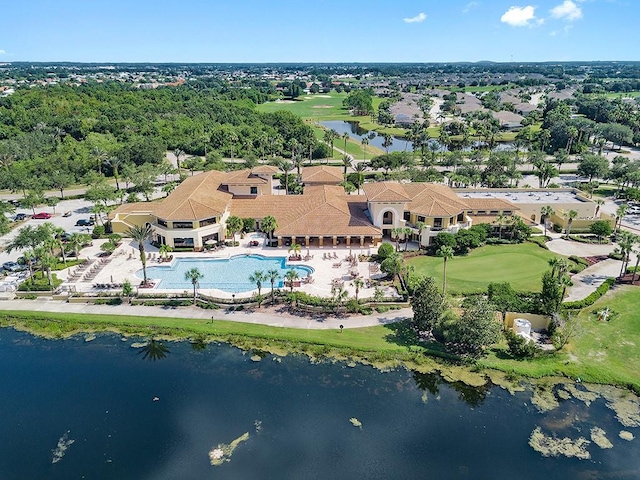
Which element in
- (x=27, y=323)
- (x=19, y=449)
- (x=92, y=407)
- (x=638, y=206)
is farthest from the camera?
(x=638, y=206)

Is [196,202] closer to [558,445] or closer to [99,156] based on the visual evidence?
[99,156]

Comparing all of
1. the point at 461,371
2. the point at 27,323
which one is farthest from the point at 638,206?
the point at 27,323

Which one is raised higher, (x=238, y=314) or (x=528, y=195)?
(x=528, y=195)

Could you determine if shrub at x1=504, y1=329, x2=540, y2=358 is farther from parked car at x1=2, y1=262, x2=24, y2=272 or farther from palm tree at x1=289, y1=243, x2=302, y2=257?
parked car at x1=2, y1=262, x2=24, y2=272

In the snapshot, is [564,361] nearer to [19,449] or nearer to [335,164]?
[19,449]

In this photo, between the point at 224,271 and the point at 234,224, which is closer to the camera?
the point at 224,271

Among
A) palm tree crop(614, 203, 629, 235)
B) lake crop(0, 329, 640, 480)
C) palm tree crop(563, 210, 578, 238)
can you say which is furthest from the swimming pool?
palm tree crop(614, 203, 629, 235)

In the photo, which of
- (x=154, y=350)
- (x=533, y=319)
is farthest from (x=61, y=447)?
(x=533, y=319)
